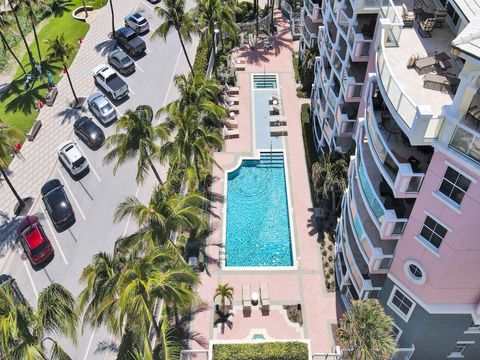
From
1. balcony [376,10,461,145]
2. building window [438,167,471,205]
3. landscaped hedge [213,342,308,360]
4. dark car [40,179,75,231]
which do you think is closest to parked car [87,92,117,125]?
dark car [40,179,75,231]

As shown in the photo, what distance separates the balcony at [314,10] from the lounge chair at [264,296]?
2814 centimetres

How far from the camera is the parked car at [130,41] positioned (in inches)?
2197

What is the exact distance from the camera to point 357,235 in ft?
93.7

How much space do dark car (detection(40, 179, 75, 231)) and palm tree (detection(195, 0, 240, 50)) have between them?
2352 centimetres

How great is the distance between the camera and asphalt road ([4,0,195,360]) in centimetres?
3562

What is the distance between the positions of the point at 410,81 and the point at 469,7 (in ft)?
15.9

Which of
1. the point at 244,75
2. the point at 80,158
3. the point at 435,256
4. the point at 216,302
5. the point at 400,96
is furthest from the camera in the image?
the point at 244,75

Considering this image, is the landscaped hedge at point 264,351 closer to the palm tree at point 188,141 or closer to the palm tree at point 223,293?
the palm tree at point 223,293

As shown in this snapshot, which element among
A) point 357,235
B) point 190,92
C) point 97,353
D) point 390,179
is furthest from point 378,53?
A: point 97,353

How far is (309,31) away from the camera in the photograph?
48.0 metres

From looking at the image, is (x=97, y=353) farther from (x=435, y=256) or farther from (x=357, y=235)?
(x=435, y=256)

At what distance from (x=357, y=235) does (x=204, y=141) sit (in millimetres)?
14060

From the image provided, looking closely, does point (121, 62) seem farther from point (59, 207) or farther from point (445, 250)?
point (445, 250)

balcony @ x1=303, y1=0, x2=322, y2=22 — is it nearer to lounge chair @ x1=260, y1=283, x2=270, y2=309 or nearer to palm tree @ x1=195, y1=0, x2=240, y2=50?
palm tree @ x1=195, y1=0, x2=240, y2=50
